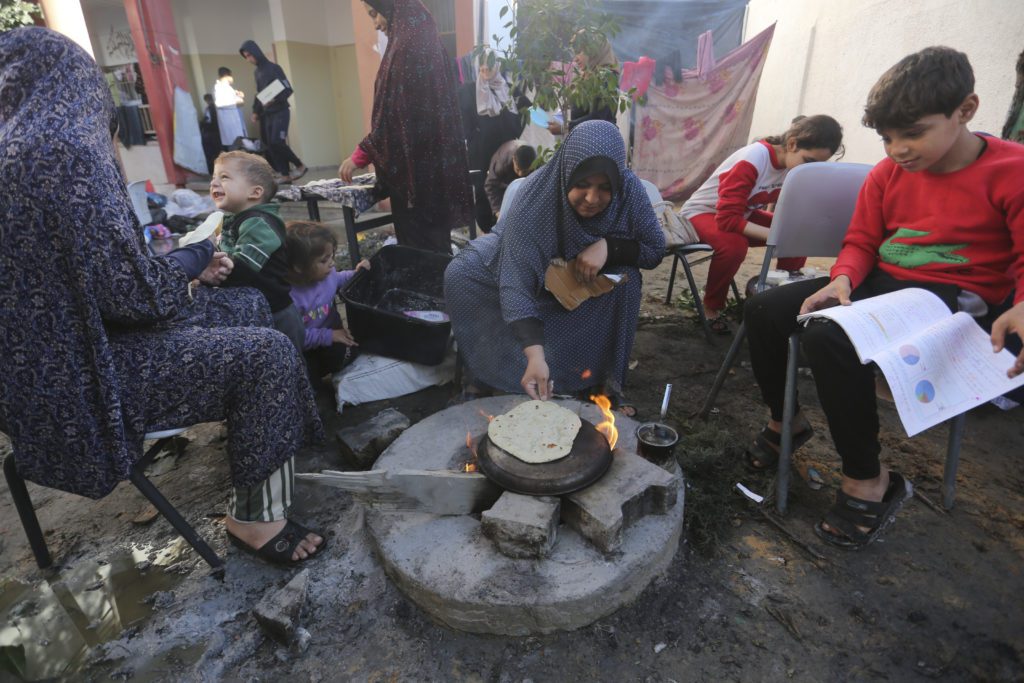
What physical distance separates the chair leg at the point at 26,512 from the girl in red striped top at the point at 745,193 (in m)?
3.95

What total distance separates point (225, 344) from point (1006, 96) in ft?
21.1

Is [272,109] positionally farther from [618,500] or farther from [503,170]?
[618,500]

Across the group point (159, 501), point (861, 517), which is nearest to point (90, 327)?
point (159, 501)

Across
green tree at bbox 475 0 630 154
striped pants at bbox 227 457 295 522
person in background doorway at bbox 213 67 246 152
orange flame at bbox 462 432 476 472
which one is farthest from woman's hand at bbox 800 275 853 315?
person in background doorway at bbox 213 67 246 152

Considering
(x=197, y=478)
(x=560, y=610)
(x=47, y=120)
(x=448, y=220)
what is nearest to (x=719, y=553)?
(x=560, y=610)

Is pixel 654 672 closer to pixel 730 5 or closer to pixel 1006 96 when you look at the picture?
pixel 1006 96

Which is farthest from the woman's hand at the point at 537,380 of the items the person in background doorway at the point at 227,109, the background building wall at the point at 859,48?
the person in background doorway at the point at 227,109

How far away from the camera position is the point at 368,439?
252cm

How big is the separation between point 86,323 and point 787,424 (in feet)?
8.08

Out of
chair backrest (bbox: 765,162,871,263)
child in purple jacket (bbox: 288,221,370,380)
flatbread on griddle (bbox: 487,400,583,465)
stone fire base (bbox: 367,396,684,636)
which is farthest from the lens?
child in purple jacket (bbox: 288,221,370,380)

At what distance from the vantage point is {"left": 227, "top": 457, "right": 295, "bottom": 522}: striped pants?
197 cm

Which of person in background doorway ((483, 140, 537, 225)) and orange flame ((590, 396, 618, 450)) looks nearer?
orange flame ((590, 396, 618, 450))

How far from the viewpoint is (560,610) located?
1.65 m

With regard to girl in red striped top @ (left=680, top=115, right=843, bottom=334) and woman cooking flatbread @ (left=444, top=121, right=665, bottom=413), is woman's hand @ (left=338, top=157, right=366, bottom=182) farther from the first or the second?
girl in red striped top @ (left=680, top=115, right=843, bottom=334)
